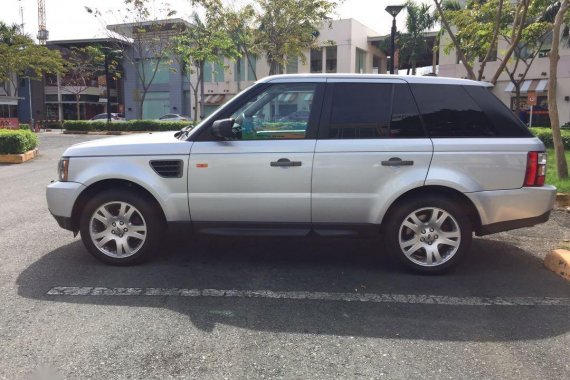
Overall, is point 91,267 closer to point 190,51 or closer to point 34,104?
point 190,51

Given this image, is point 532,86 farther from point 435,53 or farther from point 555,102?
point 555,102

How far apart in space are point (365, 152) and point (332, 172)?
36cm

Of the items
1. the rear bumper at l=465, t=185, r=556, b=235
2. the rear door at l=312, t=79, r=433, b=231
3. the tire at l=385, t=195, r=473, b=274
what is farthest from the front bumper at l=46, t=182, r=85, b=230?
the rear bumper at l=465, t=185, r=556, b=235

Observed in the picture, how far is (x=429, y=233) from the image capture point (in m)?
4.78

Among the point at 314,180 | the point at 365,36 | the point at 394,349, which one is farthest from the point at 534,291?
the point at 365,36

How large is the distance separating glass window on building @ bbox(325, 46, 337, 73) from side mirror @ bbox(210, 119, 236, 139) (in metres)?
36.6

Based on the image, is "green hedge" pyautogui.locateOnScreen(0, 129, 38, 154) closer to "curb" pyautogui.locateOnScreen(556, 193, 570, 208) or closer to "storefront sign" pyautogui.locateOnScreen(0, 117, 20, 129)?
"storefront sign" pyautogui.locateOnScreen(0, 117, 20, 129)

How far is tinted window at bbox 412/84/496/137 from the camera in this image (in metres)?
4.76

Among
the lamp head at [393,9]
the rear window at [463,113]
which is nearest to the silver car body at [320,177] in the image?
the rear window at [463,113]

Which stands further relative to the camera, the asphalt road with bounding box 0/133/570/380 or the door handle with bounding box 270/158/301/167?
the door handle with bounding box 270/158/301/167

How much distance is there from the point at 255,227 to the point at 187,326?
1.40 meters

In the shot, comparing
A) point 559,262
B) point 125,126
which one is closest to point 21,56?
point 125,126

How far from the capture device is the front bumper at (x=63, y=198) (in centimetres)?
489

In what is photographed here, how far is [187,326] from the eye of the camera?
145 inches
